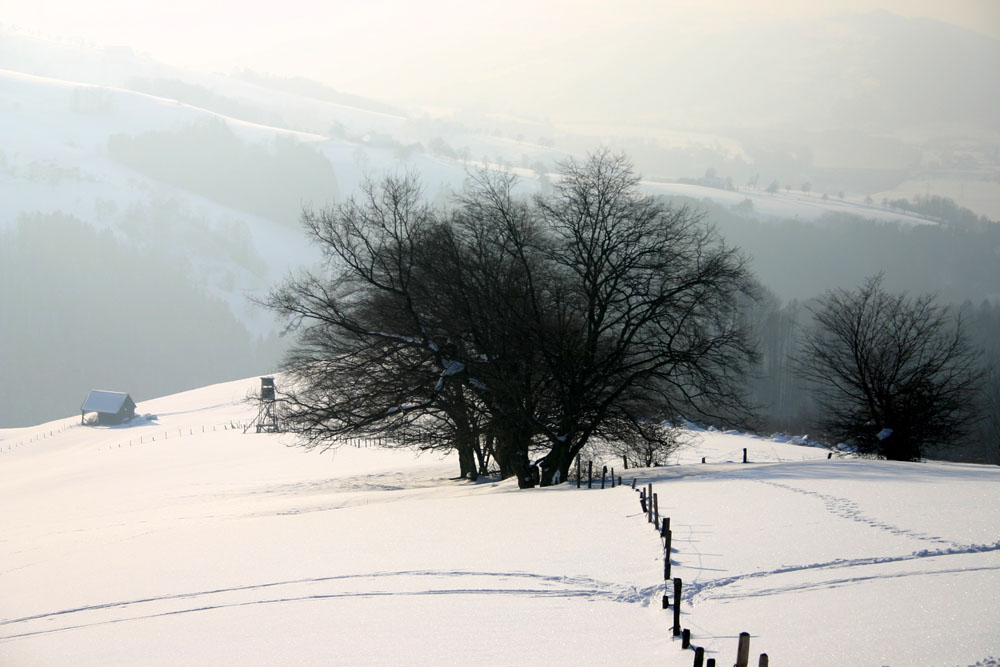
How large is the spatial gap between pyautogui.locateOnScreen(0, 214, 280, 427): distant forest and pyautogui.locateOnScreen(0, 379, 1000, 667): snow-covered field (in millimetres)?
138446

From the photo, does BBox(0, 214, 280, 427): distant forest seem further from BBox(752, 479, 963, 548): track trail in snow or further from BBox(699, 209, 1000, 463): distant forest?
BBox(752, 479, 963, 548): track trail in snow

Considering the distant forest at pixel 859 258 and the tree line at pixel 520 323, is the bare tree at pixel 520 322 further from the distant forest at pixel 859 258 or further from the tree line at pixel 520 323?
the distant forest at pixel 859 258

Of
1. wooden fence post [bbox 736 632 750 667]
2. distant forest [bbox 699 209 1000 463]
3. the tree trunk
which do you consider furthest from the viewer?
distant forest [bbox 699 209 1000 463]

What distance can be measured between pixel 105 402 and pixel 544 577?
81.5 m

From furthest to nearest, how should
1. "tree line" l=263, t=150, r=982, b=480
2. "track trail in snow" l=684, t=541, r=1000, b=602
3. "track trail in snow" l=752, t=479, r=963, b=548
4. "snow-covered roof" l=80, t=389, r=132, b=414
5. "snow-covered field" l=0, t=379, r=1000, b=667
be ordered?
"snow-covered roof" l=80, t=389, r=132, b=414 < "tree line" l=263, t=150, r=982, b=480 < "track trail in snow" l=752, t=479, r=963, b=548 < "track trail in snow" l=684, t=541, r=1000, b=602 < "snow-covered field" l=0, t=379, r=1000, b=667

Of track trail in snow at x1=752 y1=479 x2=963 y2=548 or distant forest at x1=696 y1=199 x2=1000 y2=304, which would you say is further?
distant forest at x1=696 y1=199 x2=1000 y2=304

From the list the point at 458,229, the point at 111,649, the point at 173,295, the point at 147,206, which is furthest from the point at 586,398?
the point at 147,206

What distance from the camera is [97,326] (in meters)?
Answer: 158

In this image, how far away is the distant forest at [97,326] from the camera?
14725cm

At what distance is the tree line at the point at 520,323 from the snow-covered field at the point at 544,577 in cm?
236

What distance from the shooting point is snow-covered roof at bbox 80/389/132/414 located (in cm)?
8162

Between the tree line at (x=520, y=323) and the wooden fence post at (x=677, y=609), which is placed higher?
the tree line at (x=520, y=323)

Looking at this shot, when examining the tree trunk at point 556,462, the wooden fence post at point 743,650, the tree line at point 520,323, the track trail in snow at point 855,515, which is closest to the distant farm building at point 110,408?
the tree line at point 520,323

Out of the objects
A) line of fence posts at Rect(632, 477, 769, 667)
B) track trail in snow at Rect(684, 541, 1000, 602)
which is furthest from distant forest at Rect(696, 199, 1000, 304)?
track trail in snow at Rect(684, 541, 1000, 602)
